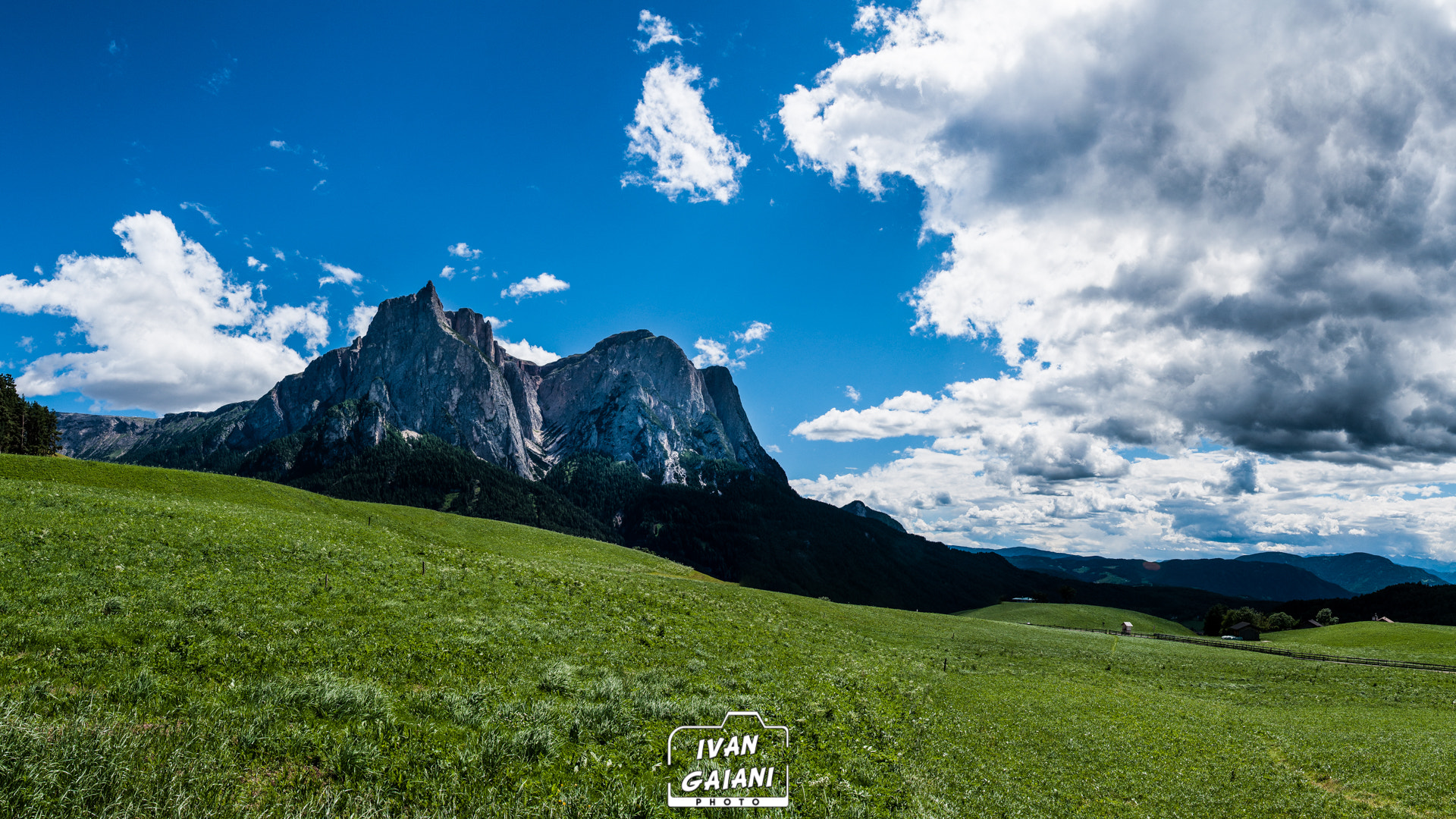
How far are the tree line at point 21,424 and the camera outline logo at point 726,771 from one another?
453 ft

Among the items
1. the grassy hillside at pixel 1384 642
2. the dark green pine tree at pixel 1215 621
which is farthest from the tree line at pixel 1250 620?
the grassy hillside at pixel 1384 642

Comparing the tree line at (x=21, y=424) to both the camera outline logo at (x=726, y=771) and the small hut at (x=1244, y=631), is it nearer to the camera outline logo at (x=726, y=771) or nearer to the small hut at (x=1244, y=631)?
the camera outline logo at (x=726, y=771)

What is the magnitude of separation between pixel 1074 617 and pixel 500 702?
12720 centimetres

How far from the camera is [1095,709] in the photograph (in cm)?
2911

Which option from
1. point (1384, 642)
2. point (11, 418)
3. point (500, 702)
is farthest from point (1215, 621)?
point (11, 418)

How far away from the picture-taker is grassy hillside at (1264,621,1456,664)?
6419cm

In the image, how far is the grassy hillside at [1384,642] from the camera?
64188mm

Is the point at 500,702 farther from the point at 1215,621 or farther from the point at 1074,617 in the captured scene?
the point at 1215,621

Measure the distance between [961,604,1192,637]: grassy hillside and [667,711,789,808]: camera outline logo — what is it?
3964 inches

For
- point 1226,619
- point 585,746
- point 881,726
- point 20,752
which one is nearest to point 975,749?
point 881,726

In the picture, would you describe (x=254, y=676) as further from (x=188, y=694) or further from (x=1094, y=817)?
(x=1094, y=817)

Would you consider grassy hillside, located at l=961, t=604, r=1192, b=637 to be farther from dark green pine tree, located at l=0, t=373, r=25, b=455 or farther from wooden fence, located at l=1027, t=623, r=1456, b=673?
dark green pine tree, located at l=0, t=373, r=25, b=455

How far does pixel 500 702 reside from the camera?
15.1 m

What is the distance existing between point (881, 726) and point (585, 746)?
11.8 metres
